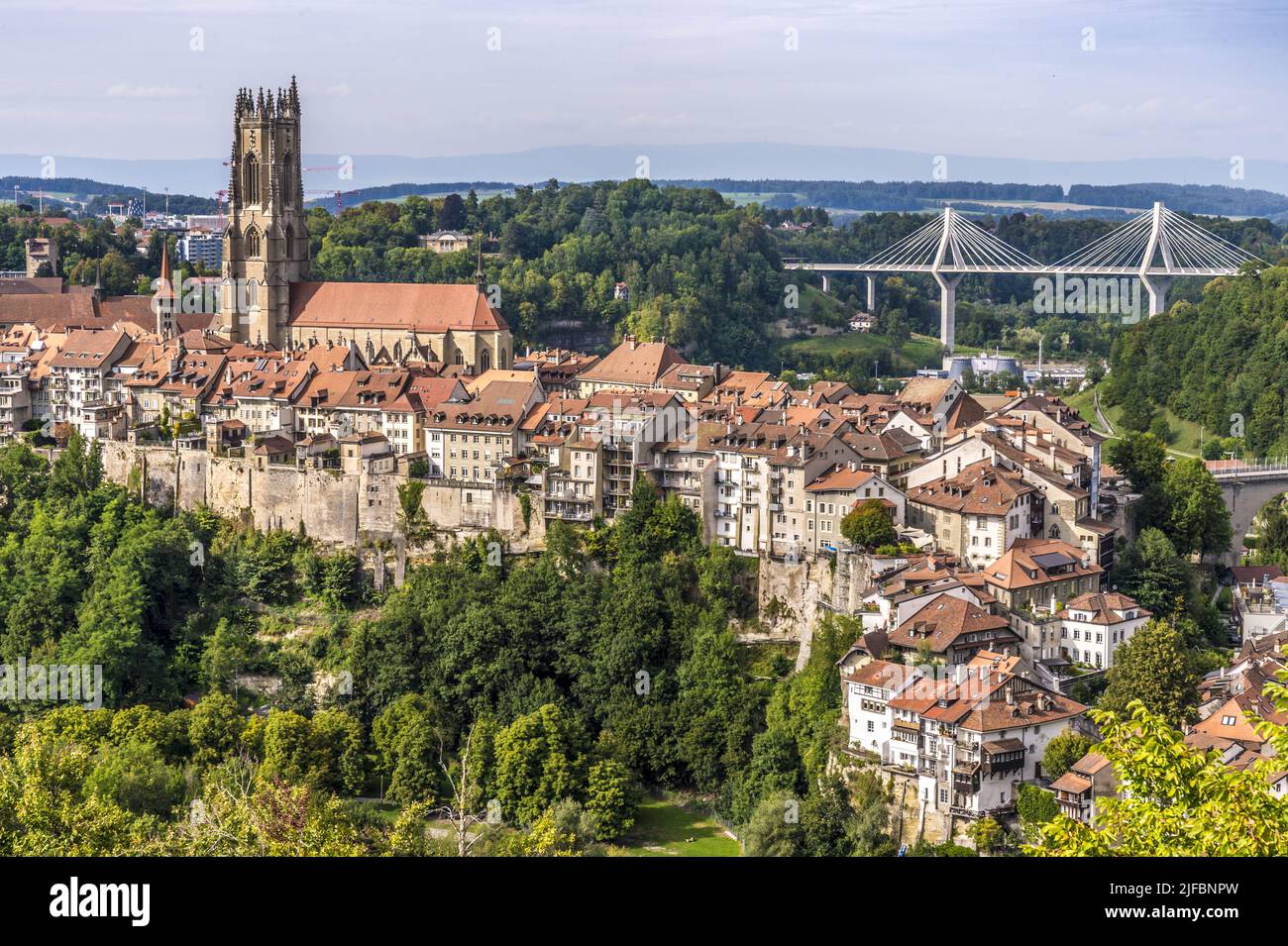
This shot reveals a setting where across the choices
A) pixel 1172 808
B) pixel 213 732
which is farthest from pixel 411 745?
pixel 1172 808

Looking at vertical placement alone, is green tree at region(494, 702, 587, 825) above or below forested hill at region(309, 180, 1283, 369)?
below

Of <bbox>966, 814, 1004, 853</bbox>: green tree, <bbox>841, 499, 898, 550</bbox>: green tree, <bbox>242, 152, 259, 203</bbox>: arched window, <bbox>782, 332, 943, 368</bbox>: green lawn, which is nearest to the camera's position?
<bbox>966, 814, 1004, 853</bbox>: green tree

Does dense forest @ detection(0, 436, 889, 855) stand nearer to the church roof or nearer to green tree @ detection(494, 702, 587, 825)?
green tree @ detection(494, 702, 587, 825)

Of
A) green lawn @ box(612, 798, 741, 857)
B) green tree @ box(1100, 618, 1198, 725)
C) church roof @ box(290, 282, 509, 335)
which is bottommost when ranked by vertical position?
green lawn @ box(612, 798, 741, 857)

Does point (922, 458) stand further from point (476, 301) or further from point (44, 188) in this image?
point (44, 188)

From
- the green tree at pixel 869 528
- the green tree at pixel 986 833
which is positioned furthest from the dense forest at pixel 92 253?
the green tree at pixel 986 833

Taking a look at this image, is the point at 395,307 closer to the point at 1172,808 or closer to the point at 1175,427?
the point at 1175,427

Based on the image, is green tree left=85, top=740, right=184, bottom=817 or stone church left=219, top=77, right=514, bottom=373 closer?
green tree left=85, top=740, right=184, bottom=817

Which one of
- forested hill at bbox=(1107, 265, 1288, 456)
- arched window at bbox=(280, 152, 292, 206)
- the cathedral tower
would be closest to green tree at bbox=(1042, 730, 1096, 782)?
forested hill at bbox=(1107, 265, 1288, 456)
